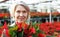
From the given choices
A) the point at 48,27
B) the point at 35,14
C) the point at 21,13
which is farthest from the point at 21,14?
the point at 48,27

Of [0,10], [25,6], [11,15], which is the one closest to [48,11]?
[25,6]

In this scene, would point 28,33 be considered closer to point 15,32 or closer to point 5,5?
point 15,32

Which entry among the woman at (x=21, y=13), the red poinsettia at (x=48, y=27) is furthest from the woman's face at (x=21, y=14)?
the red poinsettia at (x=48, y=27)

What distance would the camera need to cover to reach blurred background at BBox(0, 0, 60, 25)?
55.7 inches

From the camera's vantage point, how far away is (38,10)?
1.45 metres

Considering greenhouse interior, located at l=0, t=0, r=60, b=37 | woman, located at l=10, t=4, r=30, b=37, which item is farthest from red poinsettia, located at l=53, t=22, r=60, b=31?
woman, located at l=10, t=4, r=30, b=37

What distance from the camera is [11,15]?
1.40 m

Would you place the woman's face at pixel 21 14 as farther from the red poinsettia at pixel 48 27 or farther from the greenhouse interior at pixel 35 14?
the red poinsettia at pixel 48 27

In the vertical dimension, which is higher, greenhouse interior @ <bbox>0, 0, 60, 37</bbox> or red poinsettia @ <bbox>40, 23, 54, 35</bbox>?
greenhouse interior @ <bbox>0, 0, 60, 37</bbox>

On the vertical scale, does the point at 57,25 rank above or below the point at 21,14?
below

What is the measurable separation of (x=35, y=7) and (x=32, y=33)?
0.45 meters

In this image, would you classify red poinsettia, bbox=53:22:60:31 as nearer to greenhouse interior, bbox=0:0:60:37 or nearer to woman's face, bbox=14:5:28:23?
greenhouse interior, bbox=0:0:60:37

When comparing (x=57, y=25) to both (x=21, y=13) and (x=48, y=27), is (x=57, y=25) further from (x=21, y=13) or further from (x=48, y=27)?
(x=21, y=13)

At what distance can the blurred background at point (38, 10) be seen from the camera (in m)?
1.42
